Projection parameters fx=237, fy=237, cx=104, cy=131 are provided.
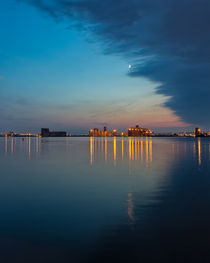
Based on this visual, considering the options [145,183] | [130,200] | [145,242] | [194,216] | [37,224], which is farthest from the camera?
[145,183]

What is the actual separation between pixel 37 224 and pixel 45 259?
9.25 ft

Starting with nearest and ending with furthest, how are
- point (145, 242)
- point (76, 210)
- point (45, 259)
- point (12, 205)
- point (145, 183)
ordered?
point (45, 259)
point (145, 242)
point (76, 210)
point (12, 205)
point (145, 183)

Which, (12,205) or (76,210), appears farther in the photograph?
(12,205)

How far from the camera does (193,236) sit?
791cm

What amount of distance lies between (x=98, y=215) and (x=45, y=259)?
395 centimetres

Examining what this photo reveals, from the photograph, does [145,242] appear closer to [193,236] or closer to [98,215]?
[193,236]

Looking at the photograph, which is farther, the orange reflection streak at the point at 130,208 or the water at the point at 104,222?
the orange reflection streak at the point at 130,208

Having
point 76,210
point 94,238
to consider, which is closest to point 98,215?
point 76,210

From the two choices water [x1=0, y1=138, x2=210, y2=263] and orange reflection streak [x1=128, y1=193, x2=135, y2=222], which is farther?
orange reflection streak [x1=128, y1=193, x2=135, y2=222]

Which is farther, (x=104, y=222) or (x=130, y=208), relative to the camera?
(x=130, y=208)

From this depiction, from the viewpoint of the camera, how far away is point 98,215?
403 inches

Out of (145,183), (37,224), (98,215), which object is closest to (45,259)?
(37,224)

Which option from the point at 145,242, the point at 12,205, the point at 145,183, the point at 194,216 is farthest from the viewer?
the point at 145,183

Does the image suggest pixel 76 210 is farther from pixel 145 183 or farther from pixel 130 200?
pixel 145 183
